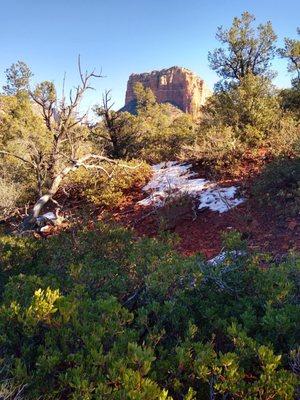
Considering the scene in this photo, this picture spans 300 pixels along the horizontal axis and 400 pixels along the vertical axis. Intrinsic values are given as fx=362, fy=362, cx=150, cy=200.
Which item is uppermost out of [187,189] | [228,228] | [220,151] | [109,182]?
[220,151]

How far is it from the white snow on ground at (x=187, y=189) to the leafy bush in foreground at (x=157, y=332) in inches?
200

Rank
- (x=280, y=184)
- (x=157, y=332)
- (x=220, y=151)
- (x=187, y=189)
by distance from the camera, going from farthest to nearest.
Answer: (x=220, y=151)
(x=187, y=189)
(x=280, y=184)
(x=157, y=332)

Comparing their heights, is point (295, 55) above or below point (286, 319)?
above

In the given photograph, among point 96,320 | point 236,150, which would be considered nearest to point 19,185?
point 236,150

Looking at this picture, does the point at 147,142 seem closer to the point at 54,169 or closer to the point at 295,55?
the point at 54,169

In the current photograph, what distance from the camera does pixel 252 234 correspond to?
7.54m

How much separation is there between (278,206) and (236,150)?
3996mm

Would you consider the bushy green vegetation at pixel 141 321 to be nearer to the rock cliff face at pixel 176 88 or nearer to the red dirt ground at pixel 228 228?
the red dirt ground at pixel 228 228

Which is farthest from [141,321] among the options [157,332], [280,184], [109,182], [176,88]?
[176,88]

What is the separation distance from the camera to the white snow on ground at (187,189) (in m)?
9.40

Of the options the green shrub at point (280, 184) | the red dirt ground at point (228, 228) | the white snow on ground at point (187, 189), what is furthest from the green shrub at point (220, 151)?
the red dirt ground at point (228, 228)

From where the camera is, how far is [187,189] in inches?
419

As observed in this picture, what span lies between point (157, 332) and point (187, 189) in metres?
8.01

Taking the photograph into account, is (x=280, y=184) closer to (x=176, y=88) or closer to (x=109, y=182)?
(x=109, y=182)
